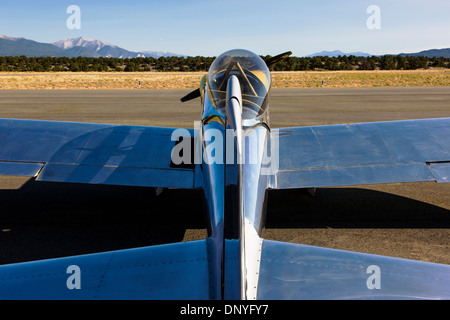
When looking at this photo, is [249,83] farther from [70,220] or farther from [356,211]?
[70,220]

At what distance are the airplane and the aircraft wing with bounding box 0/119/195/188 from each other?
0.05ft

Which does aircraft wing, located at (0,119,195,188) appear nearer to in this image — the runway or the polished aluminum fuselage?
the runway

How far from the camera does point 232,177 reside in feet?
9.32

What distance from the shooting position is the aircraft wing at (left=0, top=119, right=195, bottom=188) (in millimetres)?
5469

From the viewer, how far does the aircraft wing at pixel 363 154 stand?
535 cm

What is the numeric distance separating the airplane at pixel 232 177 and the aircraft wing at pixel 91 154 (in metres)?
0.02


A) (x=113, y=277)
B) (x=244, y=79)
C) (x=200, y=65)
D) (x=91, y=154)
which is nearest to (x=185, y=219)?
(x=91, y=154)

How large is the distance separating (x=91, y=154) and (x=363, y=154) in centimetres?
419

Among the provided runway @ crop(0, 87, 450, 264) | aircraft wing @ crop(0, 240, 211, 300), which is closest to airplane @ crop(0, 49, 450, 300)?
aircraft wing @ crop(0, 240, 211, 300)

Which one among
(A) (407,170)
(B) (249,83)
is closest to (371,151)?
(A) (407,170)

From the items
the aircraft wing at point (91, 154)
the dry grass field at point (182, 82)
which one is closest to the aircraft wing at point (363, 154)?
the aircraft wing at point (91, 154)

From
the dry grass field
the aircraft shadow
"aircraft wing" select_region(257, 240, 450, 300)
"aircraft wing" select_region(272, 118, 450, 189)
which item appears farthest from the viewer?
the dry grass field

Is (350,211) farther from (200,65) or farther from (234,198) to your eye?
(200,65)
